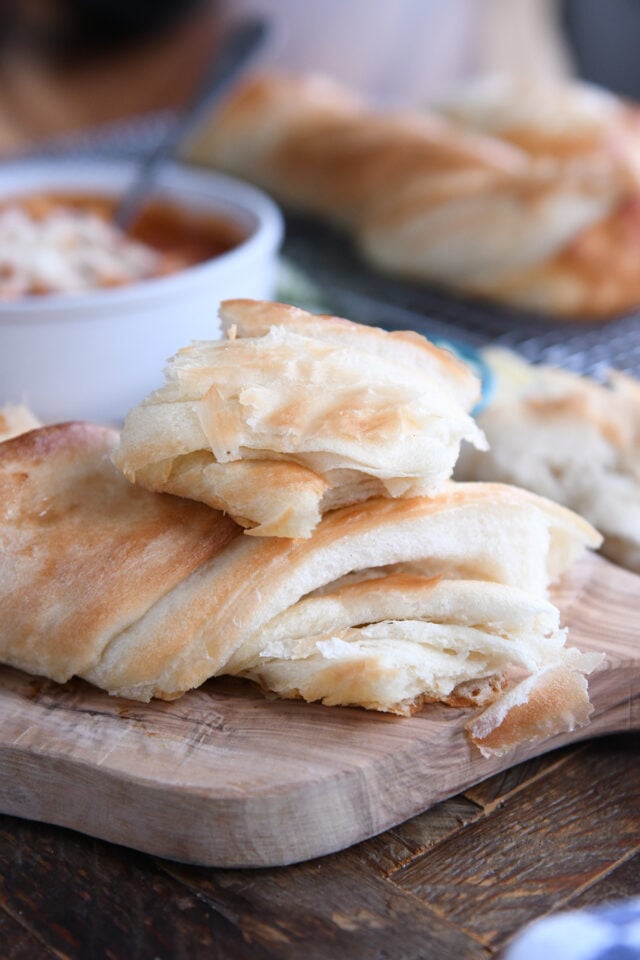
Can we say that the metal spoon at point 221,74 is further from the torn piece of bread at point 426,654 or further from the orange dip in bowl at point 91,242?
the torn piece of bread at point 426,654

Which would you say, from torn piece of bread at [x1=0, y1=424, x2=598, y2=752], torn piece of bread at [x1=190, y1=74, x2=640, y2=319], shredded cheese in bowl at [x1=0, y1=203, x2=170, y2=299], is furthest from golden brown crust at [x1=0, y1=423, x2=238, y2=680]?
torn piece of bread at [x1=190, y1=74, x2=640, y2=319]

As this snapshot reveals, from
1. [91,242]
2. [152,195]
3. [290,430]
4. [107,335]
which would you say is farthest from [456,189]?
[290,430]

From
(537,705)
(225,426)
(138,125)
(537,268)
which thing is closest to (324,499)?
(225,426)

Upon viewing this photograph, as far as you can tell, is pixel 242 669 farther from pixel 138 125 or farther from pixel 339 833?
pixel 138 125

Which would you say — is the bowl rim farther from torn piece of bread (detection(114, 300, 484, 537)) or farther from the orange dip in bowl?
torn piece of bread (detection(114, 300, 484, 537))

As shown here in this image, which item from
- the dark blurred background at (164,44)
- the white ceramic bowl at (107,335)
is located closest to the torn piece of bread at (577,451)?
the white ceramic bowl at (107,335)

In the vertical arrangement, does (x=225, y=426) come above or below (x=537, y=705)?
above
